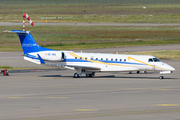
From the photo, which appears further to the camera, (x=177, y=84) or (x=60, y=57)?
(x=60, y=57)

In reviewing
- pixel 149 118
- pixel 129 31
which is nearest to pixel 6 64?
pixel 149 118

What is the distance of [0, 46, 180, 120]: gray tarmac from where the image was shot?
71.4 feet

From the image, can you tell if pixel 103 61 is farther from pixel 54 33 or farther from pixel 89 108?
pixel 54 33

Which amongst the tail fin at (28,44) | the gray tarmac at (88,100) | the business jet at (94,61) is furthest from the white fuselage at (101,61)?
the gray tarmac at (88,100)

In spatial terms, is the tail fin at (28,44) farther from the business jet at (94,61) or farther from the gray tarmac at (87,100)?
the gray tarmac at (87,100)

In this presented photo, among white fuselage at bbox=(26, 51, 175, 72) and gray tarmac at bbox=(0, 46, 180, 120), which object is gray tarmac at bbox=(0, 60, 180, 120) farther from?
white fuselage at bbox=(26, 51, 175, 72)

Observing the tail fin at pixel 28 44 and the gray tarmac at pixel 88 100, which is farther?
the tail fin at pixel 28 44

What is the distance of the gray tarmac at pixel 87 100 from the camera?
2175 centimetres

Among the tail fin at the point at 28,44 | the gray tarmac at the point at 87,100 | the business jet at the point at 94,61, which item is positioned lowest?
the gray tarmac at the point at 87,100

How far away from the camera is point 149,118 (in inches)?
821

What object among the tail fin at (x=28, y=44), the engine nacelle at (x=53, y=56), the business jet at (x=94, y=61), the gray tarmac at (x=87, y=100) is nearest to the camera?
the gray tarmac at (x=87, y=100)

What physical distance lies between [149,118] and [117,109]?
128 inches

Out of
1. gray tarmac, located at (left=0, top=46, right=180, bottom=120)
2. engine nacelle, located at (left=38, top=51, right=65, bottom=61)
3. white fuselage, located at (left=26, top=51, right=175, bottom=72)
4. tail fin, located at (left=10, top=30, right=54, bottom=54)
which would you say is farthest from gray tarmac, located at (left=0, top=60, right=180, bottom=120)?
tail fin, located at (left=10, top=30, right=54, bottom=54)

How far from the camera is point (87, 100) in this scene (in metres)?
27.5
